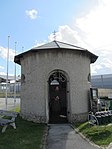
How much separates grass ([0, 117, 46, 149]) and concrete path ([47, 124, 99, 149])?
499 mm

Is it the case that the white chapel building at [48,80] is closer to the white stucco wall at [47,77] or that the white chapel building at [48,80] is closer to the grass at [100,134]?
the white stucco wall at [47,77]

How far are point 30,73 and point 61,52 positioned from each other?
2.45m

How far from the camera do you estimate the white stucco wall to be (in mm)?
13172

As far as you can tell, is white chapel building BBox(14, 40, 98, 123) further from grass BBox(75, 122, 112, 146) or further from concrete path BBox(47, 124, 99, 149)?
grass BBox(75, 122, 112, 146)

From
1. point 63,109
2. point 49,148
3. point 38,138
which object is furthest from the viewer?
point 63,109

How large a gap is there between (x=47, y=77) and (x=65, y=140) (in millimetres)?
5128

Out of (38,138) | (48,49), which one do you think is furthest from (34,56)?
(38,138)

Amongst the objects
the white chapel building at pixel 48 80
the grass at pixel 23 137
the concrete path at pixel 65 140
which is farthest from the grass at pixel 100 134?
the white chapel building at pixel 48 80

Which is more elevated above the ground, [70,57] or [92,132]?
[70,57]

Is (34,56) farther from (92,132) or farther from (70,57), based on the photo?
(92,132)

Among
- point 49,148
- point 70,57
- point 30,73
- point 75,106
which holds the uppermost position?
point 70,57

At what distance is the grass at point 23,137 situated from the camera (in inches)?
318

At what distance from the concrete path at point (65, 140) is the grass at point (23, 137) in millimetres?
499

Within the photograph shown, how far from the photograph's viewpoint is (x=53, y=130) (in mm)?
10953
